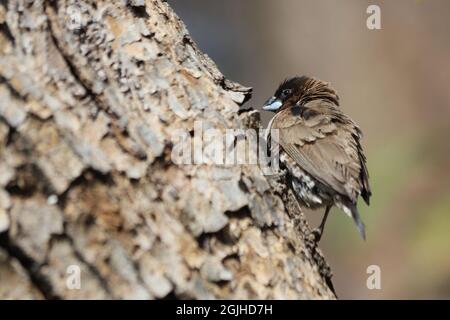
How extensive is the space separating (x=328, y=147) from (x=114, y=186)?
224cm

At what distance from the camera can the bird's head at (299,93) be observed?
18.4 ft

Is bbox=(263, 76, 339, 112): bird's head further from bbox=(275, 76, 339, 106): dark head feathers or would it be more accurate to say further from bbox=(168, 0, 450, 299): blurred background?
bbox=(168, 0, 450, 299): blurred background

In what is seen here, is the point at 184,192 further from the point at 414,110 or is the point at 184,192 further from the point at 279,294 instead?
the point at 414,110

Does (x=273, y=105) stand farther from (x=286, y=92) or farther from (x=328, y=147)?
(x=328, y=147)

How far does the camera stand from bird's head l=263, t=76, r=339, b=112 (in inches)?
221

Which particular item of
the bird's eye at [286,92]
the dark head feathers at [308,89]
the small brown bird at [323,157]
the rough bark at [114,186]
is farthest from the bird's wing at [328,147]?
the rough bark at [114,186]

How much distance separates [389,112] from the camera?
27.8 feet

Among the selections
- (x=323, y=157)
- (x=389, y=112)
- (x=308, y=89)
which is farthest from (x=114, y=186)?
(x=389, y=112)

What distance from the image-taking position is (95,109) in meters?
2.98

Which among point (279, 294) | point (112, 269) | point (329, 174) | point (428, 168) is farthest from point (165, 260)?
point (428, 168)

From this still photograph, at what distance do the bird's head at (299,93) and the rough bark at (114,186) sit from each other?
2.47 m

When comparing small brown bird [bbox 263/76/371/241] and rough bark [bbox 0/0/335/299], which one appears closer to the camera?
rough bark [bbox 0/0/335/299]

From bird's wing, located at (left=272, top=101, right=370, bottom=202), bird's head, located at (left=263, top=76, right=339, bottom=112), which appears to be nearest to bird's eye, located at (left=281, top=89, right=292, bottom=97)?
bird's head, located at (left=263, top=76, right=339, bottom=112)

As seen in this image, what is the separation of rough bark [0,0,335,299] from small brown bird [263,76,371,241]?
1481 millimetres
